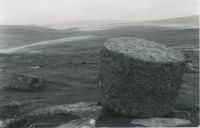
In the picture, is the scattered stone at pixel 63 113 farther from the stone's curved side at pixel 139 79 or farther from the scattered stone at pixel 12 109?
the scattered stone at pixel 12 109

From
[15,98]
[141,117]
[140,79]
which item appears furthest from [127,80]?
[15,98]

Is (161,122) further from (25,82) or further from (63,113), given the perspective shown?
(25,82)

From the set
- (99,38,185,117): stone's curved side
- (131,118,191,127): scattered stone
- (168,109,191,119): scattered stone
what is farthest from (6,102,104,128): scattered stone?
(168,109,191,119): scattered stone

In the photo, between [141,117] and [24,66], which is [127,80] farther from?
[24,66]

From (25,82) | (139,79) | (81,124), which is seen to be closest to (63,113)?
(81,124)

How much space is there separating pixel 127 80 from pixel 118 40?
1.58m

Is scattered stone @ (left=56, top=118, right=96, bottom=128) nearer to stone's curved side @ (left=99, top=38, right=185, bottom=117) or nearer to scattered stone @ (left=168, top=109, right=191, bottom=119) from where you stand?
stone's curved side @ (left=99, top=38, right=185, bottom=117)

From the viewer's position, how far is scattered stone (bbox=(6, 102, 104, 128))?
12602 mm

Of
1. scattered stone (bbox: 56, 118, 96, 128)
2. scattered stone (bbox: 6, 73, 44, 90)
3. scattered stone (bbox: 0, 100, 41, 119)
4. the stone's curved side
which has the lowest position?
scattered stone (bbox: 0, 100, 41, 119)

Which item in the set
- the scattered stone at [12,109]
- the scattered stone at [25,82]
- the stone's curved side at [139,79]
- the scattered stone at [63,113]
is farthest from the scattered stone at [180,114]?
the scattered stone at [25,82]

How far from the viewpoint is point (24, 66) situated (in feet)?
91.4

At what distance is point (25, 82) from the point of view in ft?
59.0

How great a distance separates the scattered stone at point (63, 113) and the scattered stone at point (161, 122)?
1.08 m

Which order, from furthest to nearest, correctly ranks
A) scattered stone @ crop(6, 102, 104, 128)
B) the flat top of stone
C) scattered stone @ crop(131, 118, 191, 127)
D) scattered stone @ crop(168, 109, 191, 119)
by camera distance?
scattered stone @ crop(168, 109, 191, 119), scattered stone @ crop(6, 102, 104, 128), the flat top of stone, scattered stone @ crop(131, 118, 191, 127)
